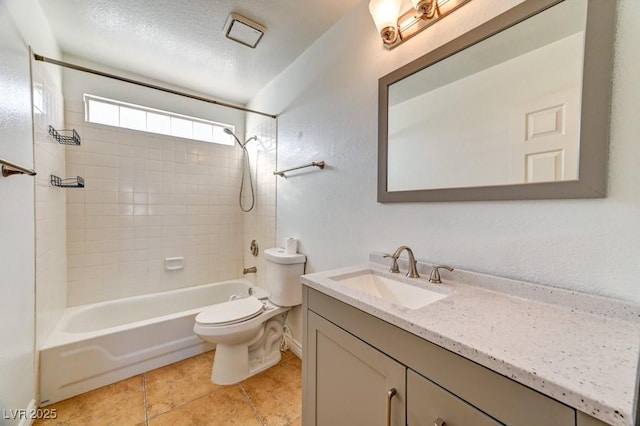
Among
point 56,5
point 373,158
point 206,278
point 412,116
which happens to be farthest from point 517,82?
point 206,278

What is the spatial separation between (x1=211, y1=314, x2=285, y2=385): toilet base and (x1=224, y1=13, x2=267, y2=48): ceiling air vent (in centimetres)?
215

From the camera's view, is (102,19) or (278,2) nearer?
(278,2)

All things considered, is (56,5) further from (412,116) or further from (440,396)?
(440,396)

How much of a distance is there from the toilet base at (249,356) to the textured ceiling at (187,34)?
2160 mm

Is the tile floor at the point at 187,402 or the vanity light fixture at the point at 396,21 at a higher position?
the vanity light fixture at the point at 396,21

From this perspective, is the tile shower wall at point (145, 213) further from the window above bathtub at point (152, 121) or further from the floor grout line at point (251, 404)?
the floor grout line at point (251, 404)

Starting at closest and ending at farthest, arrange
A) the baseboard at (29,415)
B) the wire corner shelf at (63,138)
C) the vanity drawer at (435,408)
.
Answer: the vanity drawer at (435,408) < the baseboard at (29,415) < the wire corner shelf at (63,138)

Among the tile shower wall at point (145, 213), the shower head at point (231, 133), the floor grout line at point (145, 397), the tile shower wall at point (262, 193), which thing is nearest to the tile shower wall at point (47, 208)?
the tile shower wall at point (145, 213)

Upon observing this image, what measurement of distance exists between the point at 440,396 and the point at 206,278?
Result: 264 centimetres

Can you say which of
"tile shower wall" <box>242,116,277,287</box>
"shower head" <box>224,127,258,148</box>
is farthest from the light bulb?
"shower head" <box>224,127,258,148</box>

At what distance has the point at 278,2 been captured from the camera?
4.87ft

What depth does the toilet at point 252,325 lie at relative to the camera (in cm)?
168

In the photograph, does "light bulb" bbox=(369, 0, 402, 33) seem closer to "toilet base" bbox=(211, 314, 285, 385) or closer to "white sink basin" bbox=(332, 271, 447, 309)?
"white sink basin" bbox=(332, 271, 447, 309)

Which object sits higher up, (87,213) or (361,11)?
(361,11)
